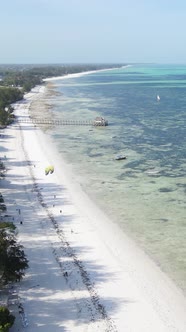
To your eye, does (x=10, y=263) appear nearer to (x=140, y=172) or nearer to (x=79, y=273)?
(x=79, y=273)

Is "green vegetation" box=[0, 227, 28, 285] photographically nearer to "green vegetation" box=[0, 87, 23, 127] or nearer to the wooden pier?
"green vegetation" box=[0, 87, 23, 127]

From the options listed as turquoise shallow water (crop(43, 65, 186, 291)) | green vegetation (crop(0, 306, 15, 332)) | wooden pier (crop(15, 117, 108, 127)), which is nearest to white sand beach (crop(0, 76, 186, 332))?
green vegetation (crop(0, 306, 15, 332))

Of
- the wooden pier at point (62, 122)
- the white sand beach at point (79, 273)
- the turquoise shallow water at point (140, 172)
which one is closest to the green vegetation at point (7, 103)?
the wooden pier at point (62, 122)

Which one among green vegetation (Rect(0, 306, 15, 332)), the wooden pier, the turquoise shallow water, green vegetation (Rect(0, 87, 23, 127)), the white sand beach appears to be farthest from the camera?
the wooden pier

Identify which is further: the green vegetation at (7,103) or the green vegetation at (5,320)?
the green vegetation at (7,103)

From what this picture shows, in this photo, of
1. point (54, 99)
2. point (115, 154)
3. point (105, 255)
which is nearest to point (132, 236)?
point (105, 255)

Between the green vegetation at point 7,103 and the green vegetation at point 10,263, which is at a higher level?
the green vegetation at point 7,103

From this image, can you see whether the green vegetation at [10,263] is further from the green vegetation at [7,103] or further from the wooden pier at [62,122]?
the wooden pier at [62,122]

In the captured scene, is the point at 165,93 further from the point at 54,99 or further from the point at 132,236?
the point at 132,236

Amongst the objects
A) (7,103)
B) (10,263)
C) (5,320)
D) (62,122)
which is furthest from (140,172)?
(7,103)
